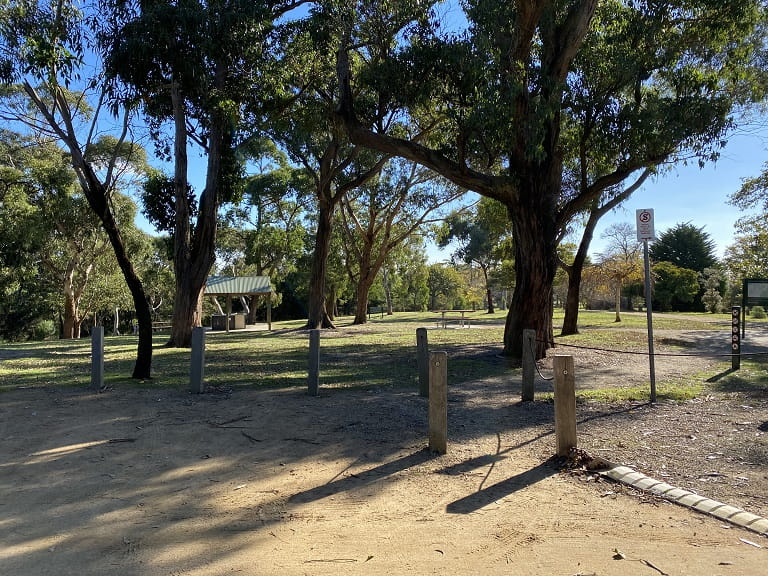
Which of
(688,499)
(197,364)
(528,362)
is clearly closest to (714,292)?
(528,362)

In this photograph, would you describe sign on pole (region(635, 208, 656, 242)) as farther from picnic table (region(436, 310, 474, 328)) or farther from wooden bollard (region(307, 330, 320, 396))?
picnic table (region(436, 310, 474, 328))

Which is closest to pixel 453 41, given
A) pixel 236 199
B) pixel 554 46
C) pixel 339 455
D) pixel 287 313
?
pixel 554 46

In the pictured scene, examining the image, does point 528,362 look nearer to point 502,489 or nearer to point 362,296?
point 502,489

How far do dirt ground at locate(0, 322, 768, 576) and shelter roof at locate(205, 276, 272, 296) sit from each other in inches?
871

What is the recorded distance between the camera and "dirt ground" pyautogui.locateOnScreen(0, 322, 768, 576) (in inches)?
134

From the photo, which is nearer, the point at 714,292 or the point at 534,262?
the point at 534,262

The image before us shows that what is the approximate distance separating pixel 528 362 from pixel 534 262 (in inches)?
197

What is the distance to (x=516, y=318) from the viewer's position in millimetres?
12984

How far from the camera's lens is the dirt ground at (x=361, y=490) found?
11.2 ft

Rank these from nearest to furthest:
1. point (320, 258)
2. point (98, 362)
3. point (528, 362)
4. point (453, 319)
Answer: point (528, 362), point (98, 362), point (320, 258), point (453, 319)

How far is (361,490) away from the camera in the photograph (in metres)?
4.62

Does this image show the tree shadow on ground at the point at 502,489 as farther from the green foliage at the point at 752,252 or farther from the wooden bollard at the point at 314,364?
the green foliage at the point at 752,252

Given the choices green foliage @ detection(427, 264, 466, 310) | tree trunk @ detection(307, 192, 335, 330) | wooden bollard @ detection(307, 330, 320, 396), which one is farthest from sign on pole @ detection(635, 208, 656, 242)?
green foliage @ detection(427, 264, 466, 310)

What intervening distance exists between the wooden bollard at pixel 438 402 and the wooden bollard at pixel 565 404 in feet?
3.53
